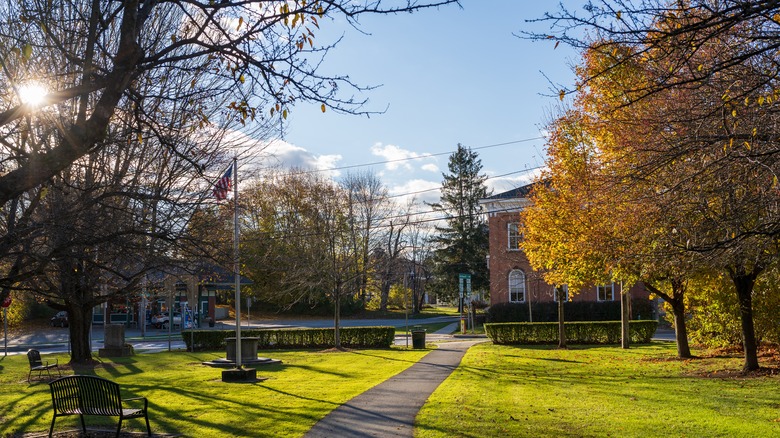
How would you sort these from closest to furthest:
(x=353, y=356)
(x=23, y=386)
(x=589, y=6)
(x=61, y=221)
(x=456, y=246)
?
(x=589, y=6)
(x=61, y=221)
(x=23, y=386)
(x=353, y=356)
(x=456, y=246)

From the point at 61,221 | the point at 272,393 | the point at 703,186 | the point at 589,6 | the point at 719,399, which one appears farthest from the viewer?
the point at 272,393

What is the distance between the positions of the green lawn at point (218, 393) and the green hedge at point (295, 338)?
5144 mm

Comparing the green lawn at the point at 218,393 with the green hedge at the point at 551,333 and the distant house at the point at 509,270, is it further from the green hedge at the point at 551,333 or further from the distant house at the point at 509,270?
the distant house at the point at 509,270

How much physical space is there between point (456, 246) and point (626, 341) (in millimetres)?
39049

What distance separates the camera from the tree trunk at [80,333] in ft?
82.5

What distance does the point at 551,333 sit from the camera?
3253cm

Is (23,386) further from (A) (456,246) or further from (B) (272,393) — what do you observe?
(A) (456,246)

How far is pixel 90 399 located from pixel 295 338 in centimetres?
2357

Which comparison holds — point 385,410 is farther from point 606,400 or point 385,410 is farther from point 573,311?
point 573,311

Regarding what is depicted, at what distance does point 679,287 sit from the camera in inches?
878

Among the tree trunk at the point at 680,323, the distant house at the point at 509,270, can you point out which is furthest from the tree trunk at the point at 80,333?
the distant house at the point at 509,270

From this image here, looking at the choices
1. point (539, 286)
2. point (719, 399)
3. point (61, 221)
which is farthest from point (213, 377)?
point (539, 286)

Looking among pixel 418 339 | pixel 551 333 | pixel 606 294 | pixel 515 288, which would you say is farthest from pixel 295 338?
pixel 606 294

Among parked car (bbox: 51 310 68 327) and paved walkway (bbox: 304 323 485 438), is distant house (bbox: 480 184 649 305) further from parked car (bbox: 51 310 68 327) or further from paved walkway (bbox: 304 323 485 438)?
parked car (bbox: 51 310 68 327)
